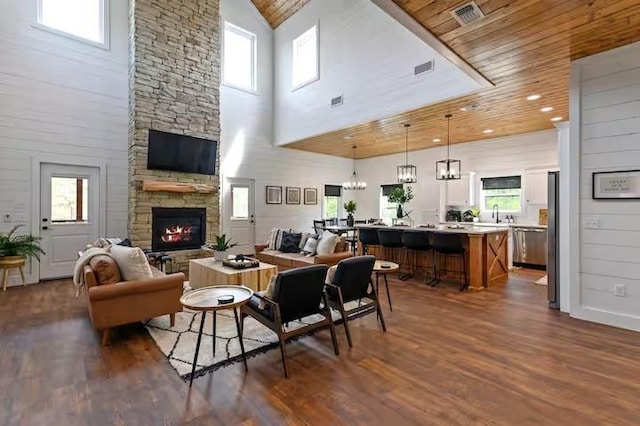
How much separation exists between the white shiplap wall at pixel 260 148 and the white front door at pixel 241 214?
0.44 feet

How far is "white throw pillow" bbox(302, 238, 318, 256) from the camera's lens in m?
5.59

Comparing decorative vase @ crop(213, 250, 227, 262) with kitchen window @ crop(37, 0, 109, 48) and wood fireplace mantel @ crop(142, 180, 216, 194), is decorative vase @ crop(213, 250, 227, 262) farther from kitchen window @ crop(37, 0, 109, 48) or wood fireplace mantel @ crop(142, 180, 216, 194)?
kitchen window @ crop(37, 0, 109, 48)

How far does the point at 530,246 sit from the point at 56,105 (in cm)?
980

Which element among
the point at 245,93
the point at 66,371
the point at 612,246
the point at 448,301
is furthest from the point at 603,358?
the point at 245,93

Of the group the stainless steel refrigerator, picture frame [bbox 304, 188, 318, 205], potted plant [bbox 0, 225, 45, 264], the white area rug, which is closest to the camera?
the white area rug

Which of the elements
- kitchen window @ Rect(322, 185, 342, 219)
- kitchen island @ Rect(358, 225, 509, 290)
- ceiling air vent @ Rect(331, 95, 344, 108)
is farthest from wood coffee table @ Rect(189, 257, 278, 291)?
kitchen window @ Rect(322, 185, 342, 219)

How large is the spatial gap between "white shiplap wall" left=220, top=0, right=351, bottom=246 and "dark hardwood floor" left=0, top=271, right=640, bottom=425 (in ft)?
17.1

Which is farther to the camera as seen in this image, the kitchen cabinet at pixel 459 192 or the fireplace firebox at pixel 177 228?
the kitchen cabinet at pixel 459 192

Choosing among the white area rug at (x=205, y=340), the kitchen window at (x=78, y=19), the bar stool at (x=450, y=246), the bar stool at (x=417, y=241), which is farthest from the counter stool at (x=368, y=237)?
the kitchen window at (x=78, y=19)

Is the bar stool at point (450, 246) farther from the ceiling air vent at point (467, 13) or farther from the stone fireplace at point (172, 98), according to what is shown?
the stone fireplace at point (172, 98)

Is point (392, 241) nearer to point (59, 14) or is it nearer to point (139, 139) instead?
point (139, 139)

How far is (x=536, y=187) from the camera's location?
279 inches

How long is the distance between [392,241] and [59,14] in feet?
24.4

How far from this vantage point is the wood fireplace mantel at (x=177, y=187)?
612cm
